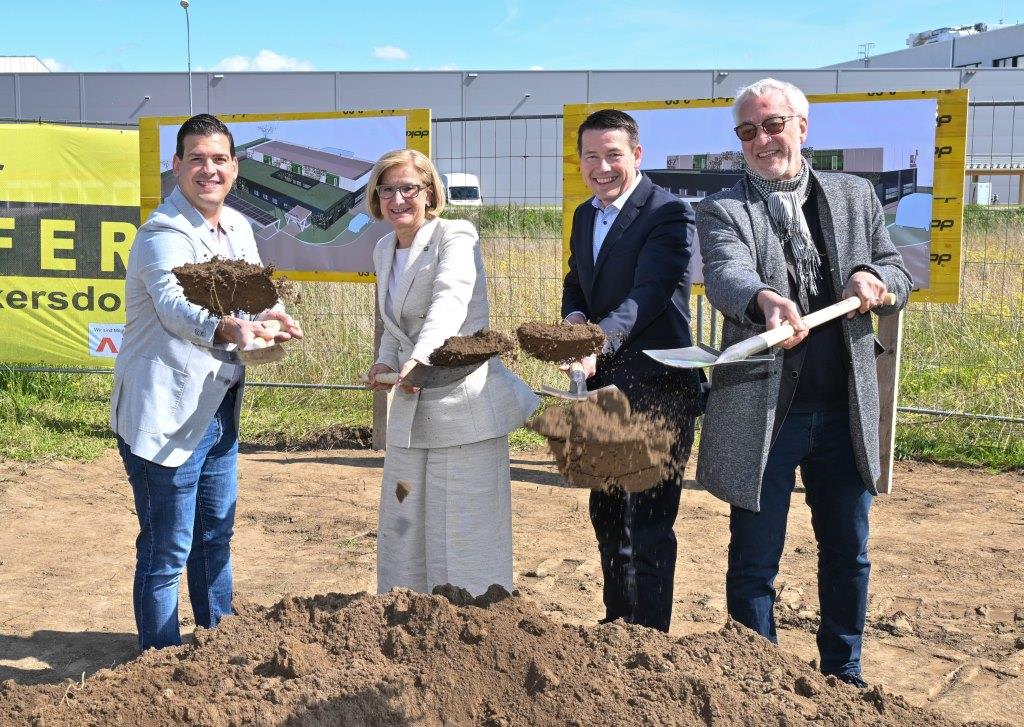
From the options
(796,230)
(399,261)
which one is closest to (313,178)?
(399,261)

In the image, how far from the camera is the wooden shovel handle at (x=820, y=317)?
2658 mm

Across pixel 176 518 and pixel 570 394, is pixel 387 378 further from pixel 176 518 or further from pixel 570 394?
pixel 176 518

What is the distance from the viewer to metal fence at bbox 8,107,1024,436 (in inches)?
276

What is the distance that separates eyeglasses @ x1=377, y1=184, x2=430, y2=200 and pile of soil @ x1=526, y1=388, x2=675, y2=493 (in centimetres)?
92

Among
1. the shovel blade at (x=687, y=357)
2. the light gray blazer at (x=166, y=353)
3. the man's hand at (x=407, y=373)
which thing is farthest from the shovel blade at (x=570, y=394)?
the light gray blazer at (x=166, y=353)

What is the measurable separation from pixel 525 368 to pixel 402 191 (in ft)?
13.4

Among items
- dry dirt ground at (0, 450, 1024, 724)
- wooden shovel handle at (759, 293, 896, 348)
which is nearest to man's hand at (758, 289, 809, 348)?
wooden shovel handle at (759, 293, 896, 348)

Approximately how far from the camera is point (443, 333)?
329 cm

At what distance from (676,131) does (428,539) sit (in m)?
3.66

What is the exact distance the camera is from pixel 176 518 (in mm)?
3217

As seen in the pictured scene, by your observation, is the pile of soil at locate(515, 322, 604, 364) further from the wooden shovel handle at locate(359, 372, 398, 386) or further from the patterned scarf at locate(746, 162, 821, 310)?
the patterned scarf at locate(746, 162, 821, 310)

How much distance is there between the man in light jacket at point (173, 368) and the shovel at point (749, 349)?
4.38 ft

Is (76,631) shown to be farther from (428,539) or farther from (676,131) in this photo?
(676,131)

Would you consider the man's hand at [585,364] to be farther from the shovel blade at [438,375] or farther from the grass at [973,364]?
the grass at [973,364]
